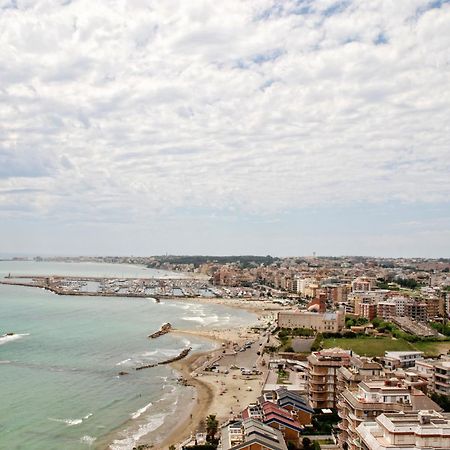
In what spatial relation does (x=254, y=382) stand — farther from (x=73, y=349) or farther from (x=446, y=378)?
(x=73, y=349)

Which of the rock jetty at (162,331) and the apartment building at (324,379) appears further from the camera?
the rock jetty at (162,331)

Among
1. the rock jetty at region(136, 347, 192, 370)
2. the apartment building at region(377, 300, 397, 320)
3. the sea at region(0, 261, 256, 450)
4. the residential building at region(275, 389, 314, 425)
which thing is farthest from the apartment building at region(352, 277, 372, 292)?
the residential building at region(275, 389, 314, 425)

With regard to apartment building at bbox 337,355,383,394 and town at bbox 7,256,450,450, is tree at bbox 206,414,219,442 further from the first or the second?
apartment building at bbox 337,355,383,394

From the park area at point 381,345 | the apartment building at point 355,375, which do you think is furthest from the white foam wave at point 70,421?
the park area at point 381,345

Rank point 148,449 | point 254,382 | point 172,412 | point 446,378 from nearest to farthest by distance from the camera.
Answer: point 148,449
point 446,378
point 172,412
point 254,382

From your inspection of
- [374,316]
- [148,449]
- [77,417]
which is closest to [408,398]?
[148,449]

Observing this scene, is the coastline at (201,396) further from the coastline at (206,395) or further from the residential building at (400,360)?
the residential building at (400,360)

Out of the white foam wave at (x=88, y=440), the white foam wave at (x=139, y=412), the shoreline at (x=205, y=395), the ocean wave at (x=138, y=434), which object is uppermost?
the shoreline at (x=205, y=395)
